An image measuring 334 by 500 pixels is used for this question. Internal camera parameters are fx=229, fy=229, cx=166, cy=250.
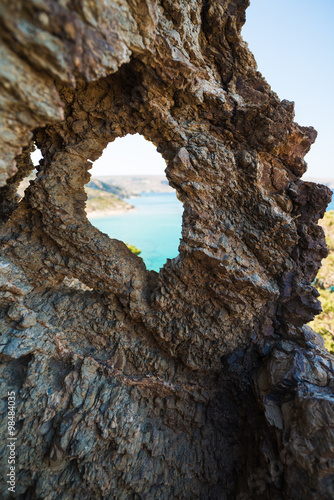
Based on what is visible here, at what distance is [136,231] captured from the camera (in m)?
47.1

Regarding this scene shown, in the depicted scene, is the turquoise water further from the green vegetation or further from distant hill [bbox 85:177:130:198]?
distant hill [bbox 85:177:130:198]

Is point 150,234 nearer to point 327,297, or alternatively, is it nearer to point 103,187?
point 327,297

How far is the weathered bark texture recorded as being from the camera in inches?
218

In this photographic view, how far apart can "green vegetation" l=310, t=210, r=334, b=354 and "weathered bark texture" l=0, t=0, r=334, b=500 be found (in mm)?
5555

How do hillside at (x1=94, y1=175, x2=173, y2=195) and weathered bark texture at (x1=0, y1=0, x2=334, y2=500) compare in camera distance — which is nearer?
weathered bark texture at (x1=0, y1=0, x2=334, y2=500)

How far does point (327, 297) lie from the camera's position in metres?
12.3

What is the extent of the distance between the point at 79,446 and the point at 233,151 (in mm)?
8607

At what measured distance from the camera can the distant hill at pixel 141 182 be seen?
16600 cm

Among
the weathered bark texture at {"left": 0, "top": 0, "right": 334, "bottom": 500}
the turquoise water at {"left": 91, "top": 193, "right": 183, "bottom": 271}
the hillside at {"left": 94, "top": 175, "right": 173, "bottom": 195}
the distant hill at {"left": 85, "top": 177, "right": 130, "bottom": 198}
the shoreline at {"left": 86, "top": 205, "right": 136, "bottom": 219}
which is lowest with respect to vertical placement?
the weathered bark texture at {"left": 0, "top": 0, "right": 334, "bottom": 500}

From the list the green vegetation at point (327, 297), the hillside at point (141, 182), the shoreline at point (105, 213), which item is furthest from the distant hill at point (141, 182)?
the green vegetation at point (327, 297)

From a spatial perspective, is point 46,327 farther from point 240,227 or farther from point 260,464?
point 260,464

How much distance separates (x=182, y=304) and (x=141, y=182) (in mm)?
179264

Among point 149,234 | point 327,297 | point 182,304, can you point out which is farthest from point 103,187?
point 182,304

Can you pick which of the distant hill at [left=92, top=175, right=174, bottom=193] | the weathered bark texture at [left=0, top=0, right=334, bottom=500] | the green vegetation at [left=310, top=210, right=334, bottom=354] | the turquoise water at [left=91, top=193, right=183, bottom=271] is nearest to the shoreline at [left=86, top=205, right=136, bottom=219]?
the turquoise water at [left=91, top=193, right=183, bottom=271]
